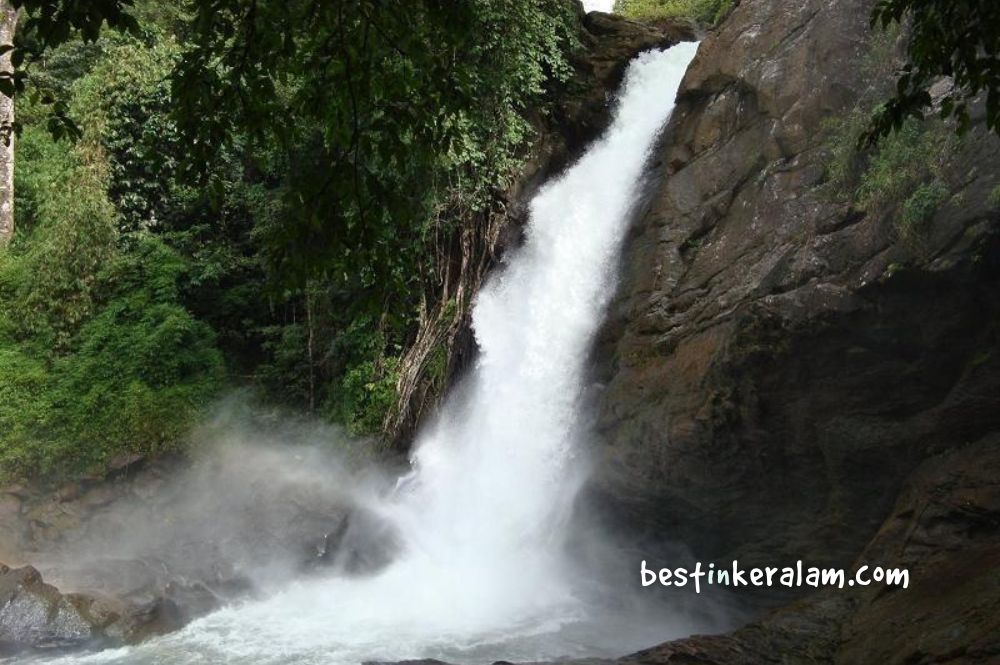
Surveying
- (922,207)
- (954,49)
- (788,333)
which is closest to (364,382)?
(788,333)

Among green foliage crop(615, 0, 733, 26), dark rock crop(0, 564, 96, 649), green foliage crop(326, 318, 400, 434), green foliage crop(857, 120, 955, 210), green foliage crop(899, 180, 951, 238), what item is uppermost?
green foliage crop(615, 0, 733, 26)

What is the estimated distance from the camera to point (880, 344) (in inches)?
318

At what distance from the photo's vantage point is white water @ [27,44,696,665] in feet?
31.4

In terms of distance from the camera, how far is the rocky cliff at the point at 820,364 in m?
7.29

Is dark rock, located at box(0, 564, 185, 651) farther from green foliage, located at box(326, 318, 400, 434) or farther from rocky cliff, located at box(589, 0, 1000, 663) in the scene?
rocky cliff, located at box(589, 0, 1000, 663)

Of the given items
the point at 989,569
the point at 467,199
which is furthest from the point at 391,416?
the point at 989,569

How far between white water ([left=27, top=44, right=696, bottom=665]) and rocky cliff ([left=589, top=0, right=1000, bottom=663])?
108 cm

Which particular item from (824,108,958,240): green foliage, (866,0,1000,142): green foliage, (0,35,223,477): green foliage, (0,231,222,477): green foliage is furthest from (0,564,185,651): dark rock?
(866,0,1000,142): green foliage

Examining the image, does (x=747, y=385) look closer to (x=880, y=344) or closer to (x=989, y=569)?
(x=880, y=344)

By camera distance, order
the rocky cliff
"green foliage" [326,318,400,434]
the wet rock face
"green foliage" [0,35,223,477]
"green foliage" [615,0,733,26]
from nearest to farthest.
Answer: the rocky cliff → the wet rock face → "green foliage" [0,35,223,477] → "green foliage" [326,318,400,434] → "green foliage" [615,0,733,26]

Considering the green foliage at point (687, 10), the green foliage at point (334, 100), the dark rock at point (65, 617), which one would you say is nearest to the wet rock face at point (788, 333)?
the green foliage at point (334, 100)

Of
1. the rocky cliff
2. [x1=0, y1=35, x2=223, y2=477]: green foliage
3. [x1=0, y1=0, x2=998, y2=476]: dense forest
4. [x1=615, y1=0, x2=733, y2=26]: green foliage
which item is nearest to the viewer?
the rocky cliff

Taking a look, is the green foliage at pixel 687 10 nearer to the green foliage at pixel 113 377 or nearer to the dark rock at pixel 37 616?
the green foliage at pixel 113 377

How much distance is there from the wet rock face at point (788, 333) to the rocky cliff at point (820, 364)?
2 centimetres
